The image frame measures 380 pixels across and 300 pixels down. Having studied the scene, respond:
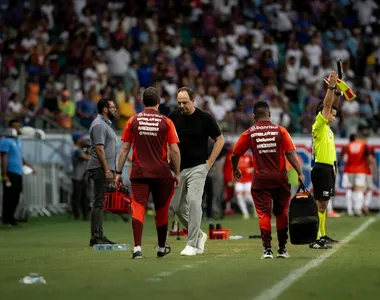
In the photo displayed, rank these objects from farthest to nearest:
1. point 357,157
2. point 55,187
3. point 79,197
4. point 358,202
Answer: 1. point 55,187
2. point 357,157
3. point 358,202
4. point 79,197

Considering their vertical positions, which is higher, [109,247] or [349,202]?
[349,202]

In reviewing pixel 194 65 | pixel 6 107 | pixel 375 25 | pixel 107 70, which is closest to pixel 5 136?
pixel 6 107

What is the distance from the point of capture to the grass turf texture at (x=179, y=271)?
402 inches

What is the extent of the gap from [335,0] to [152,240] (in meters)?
20.7

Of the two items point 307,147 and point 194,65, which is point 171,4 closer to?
point 194,65

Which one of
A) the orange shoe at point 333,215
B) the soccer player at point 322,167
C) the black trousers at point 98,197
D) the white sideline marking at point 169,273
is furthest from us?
the orange shoe at point 333,215

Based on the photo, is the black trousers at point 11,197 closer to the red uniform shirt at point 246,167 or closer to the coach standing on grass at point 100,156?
the red uniform shirt at point 246,167

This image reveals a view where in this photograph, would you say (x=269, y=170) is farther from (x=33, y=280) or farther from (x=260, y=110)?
(x=33, y=280)

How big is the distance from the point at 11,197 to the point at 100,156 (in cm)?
763

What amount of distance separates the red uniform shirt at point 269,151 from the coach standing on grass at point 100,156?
321 cm

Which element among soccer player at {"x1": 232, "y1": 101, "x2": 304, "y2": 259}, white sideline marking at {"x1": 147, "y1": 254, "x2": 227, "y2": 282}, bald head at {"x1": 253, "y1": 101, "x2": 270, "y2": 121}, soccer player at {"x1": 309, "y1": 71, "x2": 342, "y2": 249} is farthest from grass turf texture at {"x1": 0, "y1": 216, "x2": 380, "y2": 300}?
bald head at {"x1": 253, "y1": 101, "x2": 270, "y2": 121}

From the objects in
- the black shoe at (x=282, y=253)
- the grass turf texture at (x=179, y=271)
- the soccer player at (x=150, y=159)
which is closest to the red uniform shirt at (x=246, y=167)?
the grass turf texture at (x=179, y=271)

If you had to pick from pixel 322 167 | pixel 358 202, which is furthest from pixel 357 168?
pixel 322 167

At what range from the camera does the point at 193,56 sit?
3462cm
